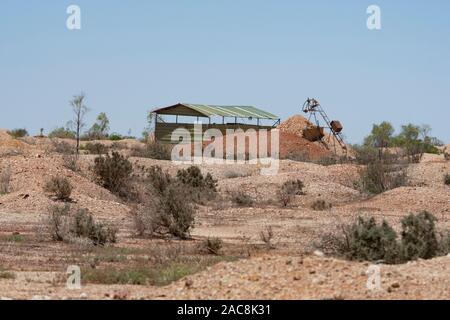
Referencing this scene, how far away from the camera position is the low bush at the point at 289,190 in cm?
3374

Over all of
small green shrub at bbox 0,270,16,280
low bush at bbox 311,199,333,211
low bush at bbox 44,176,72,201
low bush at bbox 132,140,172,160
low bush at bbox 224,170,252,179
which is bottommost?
small green shrub at bbox 0,270,16,280

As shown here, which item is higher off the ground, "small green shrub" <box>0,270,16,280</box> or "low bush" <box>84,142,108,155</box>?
"low bush" <box>84,142,108,155</box>

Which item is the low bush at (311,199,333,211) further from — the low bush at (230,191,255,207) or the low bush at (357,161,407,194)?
the low bush at (357,161,407,194)

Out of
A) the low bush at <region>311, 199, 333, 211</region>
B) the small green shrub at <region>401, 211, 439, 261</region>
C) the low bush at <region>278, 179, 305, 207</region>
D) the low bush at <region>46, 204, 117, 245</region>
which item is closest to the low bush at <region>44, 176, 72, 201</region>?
the low bush at <region>46, 204, 117, 245</region>

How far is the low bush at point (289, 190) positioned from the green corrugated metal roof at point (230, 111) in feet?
82.8

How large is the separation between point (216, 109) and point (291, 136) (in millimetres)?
5699

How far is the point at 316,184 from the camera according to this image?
38188mm

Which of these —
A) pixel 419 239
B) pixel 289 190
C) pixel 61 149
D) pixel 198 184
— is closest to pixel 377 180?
pixel 289 190

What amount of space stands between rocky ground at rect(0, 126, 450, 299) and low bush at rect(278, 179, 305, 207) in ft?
0.84

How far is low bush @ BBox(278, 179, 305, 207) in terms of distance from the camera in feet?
111

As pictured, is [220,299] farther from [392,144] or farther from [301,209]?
[392,144]

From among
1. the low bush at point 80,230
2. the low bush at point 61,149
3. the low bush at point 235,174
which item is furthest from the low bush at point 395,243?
the low bush at point 61,149

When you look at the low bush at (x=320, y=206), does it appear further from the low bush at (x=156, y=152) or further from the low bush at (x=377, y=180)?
the low bush at (x=156, y=152)

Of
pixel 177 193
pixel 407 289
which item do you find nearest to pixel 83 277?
pixel 407 289
